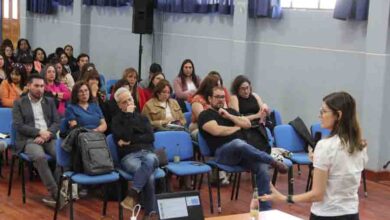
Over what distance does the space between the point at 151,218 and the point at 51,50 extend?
8077 millimetres

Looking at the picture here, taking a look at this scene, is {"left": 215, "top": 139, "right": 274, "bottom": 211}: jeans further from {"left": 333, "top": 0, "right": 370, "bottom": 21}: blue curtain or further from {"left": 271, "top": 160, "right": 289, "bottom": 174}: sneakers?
{"left": 333, "top": 0, "right": 370, "bottom": 21}: blue curtain

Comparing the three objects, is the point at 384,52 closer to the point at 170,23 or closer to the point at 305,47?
the point at 305,47

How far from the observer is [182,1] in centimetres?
927

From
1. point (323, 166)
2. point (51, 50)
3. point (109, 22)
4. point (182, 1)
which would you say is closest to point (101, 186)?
point (323, 166)

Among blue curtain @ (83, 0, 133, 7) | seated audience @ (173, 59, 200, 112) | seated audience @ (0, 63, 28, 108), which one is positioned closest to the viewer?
seated audience @ (0, 63, 28, 108)

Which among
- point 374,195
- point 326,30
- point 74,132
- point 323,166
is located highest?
point 326,30

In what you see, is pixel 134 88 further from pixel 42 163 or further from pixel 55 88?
pixel 42 163

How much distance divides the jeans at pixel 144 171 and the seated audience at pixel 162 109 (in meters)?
1.09

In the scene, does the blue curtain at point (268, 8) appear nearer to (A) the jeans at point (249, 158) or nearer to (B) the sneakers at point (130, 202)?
(A) the jeans at point (249, 158)

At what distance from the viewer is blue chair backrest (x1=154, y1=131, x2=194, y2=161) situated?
5535mm

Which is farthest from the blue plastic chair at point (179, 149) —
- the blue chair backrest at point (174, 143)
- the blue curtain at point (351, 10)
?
the blue curtain at point (351, 10)

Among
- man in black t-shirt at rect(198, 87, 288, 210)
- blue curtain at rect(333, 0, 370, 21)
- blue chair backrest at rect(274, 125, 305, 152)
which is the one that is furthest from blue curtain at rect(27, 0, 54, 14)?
blue chair backrest at rect(274, 125, 305, 152)

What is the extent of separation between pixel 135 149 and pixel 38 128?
41.6 inches

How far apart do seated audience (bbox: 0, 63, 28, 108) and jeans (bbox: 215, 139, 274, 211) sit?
2.49 metres
